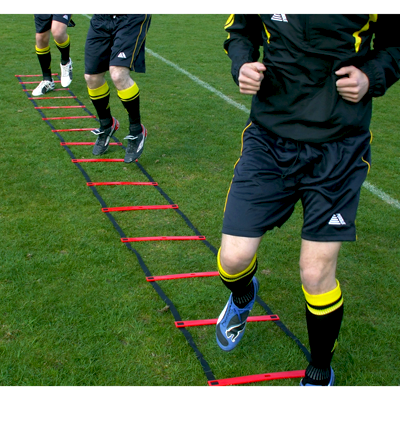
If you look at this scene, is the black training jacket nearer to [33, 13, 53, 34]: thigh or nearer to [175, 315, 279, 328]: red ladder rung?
[175, 315, 279, 328]: red ladder rung

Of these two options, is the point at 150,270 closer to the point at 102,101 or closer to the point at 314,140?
the point at 314,140

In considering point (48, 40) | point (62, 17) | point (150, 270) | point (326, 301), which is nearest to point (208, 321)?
point (150, 270)

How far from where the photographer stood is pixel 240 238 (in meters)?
2.48

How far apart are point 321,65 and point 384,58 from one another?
30cm

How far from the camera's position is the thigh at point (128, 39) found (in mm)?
5230

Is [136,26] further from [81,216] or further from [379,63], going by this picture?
[379,63]

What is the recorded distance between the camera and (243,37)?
8.82ft

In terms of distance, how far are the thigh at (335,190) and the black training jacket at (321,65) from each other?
0.07 meters

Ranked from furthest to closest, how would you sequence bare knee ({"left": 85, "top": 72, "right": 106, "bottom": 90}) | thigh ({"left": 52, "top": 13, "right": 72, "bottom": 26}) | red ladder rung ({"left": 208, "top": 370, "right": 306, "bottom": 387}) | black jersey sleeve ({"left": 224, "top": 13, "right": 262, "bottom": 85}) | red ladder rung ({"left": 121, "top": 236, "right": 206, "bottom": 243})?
1. thigh ({"left": 52, "top": 13, "right": 72, "bottom": 26})
2. bare knee ({"left": 85, "top": 72, "right": 106, "bottom": 90})
3. red ladder rung ({"left": 121, "top": 236, "right": 206, "bottom": 243})
4. red ladder rung ({"left": 208, "top": 370, "right": 306, "bottom": 387})
5. black jersey sleeve ({"left": 224, "top": 13, "right": 262, "bottom": 85})

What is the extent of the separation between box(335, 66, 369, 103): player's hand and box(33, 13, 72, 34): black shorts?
6356 millimetres

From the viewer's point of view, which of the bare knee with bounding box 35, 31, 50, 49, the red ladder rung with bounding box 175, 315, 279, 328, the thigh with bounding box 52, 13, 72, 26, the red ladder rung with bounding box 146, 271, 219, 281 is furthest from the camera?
the bare knee with bounding box 35, 31, 50, 49

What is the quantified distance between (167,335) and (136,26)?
11.3 ft

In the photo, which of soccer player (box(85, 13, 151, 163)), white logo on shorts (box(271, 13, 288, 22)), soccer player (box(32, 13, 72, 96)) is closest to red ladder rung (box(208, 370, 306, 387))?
white logo on shorts (box(271, 13, 288, 22))

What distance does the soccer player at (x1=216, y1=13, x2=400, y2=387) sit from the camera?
7.55ft
